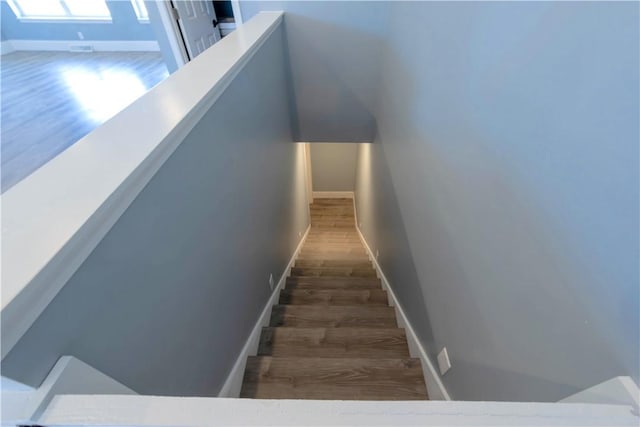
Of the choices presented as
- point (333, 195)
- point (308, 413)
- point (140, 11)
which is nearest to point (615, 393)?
point (308, 413)

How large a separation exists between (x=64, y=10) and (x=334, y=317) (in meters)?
8.31

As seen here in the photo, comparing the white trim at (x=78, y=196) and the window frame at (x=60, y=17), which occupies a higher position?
the window frame at (x=60, y=17)

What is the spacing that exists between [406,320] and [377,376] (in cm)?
53

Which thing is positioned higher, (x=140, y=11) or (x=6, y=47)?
(x=140, y=11)

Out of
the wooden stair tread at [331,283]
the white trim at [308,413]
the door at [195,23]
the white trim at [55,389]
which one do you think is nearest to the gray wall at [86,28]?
the door at [195,23]

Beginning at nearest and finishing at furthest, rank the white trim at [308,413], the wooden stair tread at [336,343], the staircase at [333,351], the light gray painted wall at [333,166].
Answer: the white trim at [308,413] < the staircase at [333,351] < the wooden stair tread at [336,343] < the light gray painted wall at [333,166]

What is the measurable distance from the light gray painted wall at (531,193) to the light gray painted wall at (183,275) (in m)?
0.99

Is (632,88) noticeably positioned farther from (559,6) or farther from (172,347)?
(172,347)

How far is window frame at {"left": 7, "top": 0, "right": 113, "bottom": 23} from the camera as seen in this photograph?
18.7ft

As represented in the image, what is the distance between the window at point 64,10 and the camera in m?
5.77

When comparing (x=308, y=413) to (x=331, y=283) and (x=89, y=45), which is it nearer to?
(x=331, y=283)

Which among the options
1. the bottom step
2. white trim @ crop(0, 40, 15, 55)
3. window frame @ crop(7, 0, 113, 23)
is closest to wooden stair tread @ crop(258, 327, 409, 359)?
the bottom step

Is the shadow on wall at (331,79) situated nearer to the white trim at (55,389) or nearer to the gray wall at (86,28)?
the white trim at (55,389)

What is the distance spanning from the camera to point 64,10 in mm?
5926
